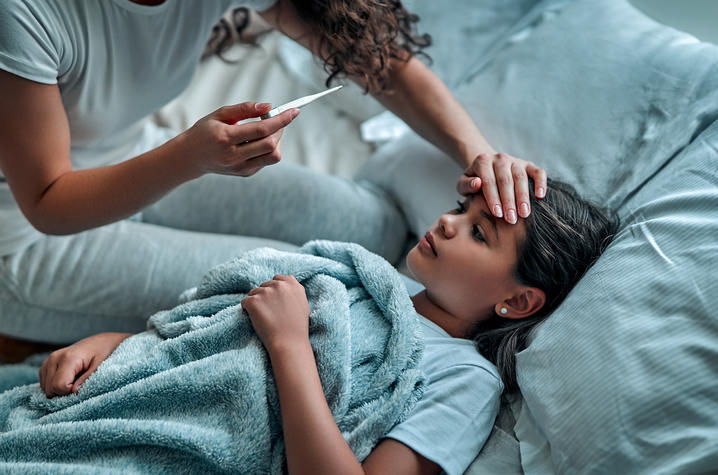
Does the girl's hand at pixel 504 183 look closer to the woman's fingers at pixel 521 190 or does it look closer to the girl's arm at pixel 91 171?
the woman's fingers at pixel 521 190

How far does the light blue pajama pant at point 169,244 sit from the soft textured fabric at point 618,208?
14 centimetres

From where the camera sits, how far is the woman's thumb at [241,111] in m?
0.72

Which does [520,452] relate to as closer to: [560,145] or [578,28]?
[560,145]

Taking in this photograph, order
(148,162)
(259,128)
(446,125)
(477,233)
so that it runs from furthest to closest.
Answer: (446,125) → (477,233) → (148,162) → (259,128)

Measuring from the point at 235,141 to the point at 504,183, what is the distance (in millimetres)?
428

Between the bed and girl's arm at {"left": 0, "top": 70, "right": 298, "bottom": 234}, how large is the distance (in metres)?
0.49

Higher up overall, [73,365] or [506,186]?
[506,186]

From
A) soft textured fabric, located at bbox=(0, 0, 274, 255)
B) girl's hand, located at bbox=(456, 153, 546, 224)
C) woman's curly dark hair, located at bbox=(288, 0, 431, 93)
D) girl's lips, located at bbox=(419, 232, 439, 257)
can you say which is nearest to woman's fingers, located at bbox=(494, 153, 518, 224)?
girl's hand, located at bbox=(456, 153, 546, 224)

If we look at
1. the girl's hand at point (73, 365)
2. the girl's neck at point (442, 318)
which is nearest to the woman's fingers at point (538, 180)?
the girl's neck at point (442, 318)

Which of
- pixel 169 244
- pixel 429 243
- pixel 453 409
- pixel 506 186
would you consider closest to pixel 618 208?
pixel 506 186

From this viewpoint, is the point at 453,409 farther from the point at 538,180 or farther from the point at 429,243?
the point at 538,180

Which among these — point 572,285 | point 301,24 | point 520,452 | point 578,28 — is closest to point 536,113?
point 578,28

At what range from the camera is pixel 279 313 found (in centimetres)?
78

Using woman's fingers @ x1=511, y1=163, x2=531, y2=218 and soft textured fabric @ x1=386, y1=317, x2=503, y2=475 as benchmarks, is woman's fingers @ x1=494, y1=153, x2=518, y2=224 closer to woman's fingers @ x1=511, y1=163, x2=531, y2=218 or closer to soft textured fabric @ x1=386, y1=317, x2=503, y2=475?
woman's fingers @ x1=511, y1=163, x2=531, y2=218
